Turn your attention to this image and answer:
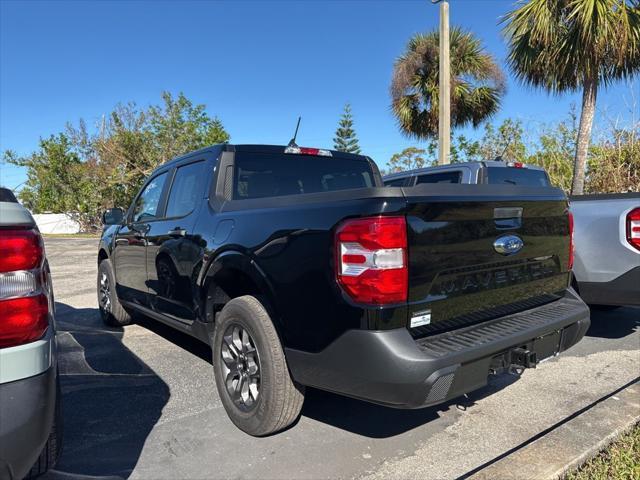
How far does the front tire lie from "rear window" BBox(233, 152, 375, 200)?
98 cm

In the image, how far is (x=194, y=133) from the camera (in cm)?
2722

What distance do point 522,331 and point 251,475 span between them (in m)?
1.65

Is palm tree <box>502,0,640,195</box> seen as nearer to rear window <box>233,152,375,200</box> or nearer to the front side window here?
rear window <box>233,152,375,200</box>

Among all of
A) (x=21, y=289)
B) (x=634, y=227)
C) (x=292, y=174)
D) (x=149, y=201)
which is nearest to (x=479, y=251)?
(x=292, y=174)

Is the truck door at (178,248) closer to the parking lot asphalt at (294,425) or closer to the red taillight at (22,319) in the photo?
the parking lot asphalt at (294,425)

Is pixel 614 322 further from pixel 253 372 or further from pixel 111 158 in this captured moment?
pixel 111 158

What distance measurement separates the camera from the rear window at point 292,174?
355cm

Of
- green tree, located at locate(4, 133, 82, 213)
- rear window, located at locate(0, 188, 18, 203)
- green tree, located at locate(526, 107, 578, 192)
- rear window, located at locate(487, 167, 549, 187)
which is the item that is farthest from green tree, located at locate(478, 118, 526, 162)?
green tree, located at locate(4, 133, 82, 213)

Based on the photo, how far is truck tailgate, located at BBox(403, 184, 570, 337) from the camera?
7.34 ft

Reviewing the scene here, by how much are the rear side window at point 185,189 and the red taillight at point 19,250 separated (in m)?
1.89

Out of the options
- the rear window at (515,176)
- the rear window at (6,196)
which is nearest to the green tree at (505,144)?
the rear window at (515,176)

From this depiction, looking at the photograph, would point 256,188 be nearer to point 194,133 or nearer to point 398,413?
point 398,413

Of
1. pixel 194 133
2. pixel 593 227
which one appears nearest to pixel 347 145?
pixel 194 133

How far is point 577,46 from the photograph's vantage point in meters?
9.60
